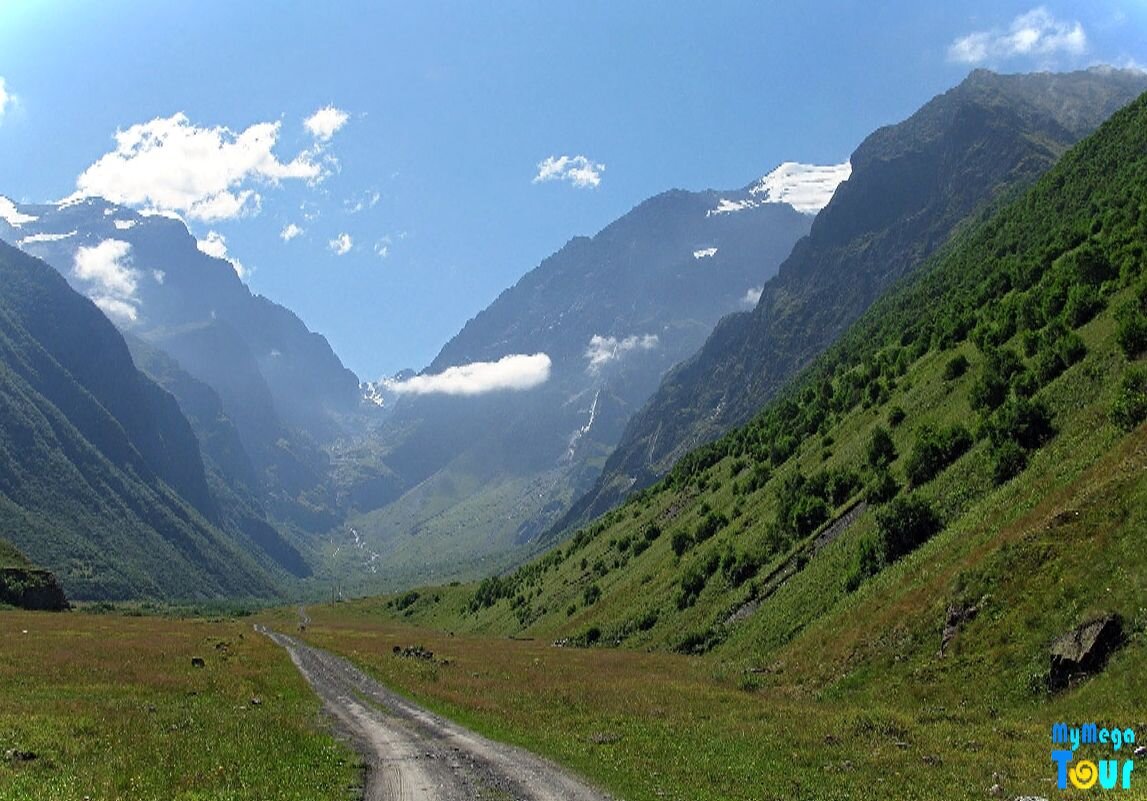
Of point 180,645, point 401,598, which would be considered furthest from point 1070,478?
point 401,598

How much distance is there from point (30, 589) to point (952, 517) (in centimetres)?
14584

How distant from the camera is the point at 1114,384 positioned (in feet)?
143

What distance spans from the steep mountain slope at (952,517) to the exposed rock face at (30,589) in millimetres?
85415

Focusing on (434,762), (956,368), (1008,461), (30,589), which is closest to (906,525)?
(1008,461)

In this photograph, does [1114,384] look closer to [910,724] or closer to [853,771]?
[910,724]

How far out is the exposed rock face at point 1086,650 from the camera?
25.8m

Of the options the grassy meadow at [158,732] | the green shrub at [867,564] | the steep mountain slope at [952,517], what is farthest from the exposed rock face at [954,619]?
the grassy meadow at [158,732]

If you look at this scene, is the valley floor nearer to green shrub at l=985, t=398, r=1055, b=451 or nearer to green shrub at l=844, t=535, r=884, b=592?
green shrub at l=844, t=535, r=884, b=592

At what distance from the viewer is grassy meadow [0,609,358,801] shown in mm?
20484

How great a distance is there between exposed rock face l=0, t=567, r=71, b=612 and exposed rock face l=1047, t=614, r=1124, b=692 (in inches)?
5890

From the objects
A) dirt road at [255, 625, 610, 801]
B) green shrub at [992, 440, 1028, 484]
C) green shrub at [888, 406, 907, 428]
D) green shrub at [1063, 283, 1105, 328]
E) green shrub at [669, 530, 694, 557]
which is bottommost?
green shrub at [669, 530, 694, 557]

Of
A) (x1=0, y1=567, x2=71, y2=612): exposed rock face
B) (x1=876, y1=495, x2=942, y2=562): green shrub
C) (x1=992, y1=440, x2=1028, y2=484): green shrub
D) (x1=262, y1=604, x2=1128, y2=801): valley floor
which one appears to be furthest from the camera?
(x1=0, y1=567, x2=71, y2=612): exposed rock face

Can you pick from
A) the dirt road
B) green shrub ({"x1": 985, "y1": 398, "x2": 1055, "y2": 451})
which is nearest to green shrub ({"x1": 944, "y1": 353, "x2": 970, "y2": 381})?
green shrub ({"x1": 985, "y1": 398, "x2": 1055, "y2": 451})

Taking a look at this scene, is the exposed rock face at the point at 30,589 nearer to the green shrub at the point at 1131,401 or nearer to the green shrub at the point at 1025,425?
the green shrub at the point at 1025,425
